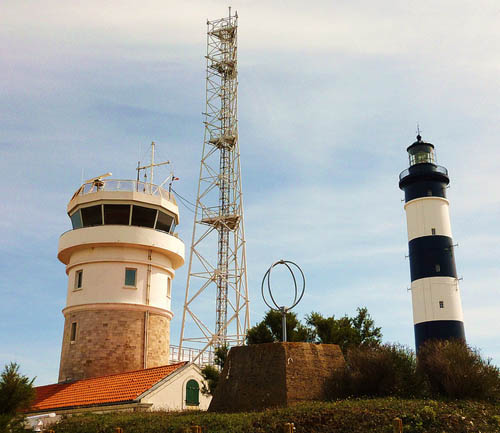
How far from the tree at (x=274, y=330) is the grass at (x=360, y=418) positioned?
10458mm

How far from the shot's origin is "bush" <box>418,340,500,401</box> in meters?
18.1

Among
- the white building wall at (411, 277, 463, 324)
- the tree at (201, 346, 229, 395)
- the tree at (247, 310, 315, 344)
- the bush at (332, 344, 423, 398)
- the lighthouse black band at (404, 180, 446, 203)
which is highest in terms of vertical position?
the lighthouse black band at (404, 180, 446, 203)

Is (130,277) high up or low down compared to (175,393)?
up

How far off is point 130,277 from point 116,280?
0.87 metres

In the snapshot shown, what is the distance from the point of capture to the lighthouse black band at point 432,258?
118 ft

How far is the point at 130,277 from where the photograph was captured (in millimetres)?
34312

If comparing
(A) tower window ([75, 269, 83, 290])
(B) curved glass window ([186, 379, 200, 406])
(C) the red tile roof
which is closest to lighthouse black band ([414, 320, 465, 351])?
(B) curved glass window ([186, 379, 200, 406])

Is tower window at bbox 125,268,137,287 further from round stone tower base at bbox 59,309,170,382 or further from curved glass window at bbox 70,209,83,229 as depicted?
curved glass window at bbox 70,209,83,229

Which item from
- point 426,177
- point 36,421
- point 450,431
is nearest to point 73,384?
point 36,421

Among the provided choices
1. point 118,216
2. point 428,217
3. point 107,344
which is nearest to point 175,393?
point 107,344

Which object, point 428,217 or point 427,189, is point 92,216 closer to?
point 428,217

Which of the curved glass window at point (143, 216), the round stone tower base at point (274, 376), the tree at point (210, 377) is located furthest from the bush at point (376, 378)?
the curved glass window at point (143, 216)

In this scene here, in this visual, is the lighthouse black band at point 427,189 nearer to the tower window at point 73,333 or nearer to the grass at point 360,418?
the grass at point 360,418

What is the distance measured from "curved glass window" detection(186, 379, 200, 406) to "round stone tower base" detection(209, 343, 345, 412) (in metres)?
9.40
